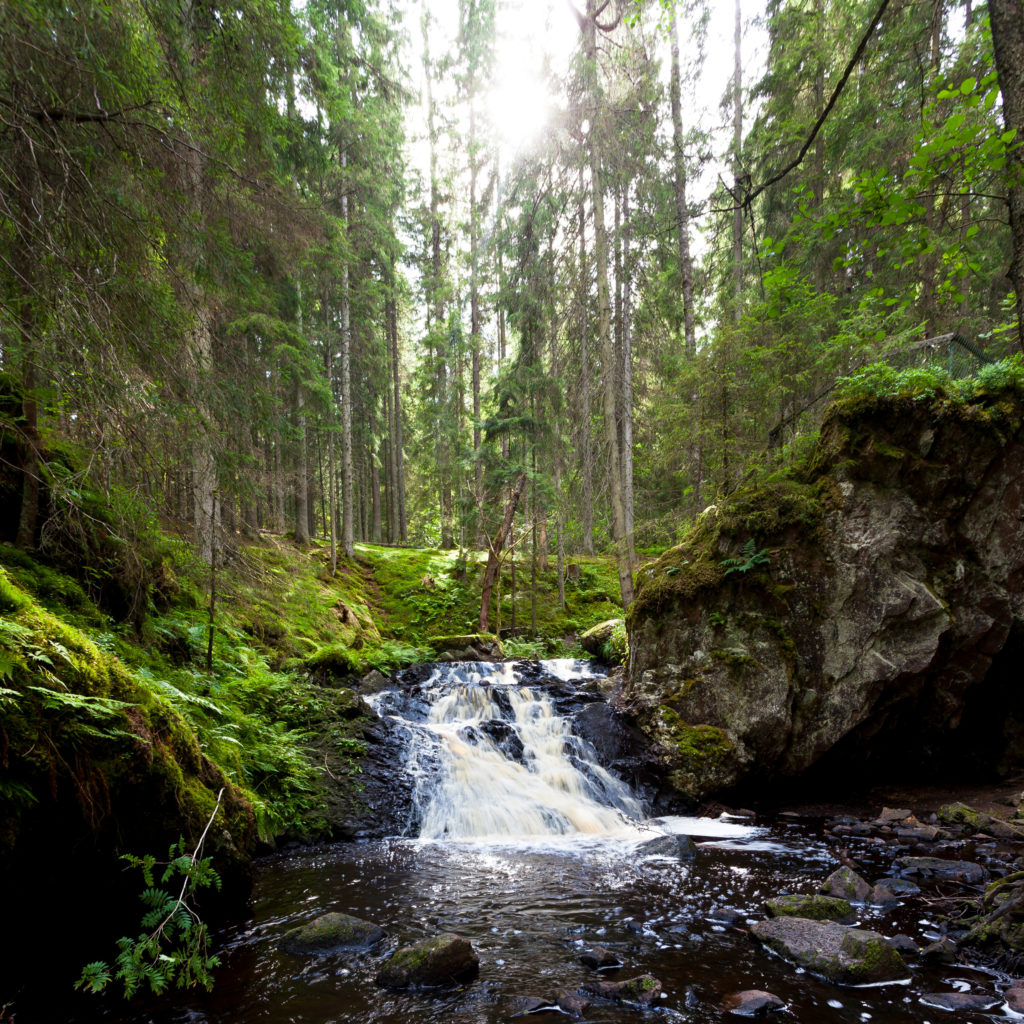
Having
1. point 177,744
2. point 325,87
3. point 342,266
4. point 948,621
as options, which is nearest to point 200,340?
point 325,87

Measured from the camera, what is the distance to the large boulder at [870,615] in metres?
7.46

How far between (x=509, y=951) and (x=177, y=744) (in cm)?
300

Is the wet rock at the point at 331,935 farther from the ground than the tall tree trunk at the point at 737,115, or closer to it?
closer to it

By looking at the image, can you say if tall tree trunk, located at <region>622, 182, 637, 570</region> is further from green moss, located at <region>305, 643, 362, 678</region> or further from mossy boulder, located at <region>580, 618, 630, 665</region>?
green moss, located at <region>305, 643, 362, 678</region>

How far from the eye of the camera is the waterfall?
23.4ft

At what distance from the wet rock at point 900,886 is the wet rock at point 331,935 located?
4.44m

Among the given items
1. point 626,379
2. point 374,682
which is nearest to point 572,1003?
point 374,682

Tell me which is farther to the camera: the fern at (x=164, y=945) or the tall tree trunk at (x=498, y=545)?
the tall tree trunk at (x=498, y=545)

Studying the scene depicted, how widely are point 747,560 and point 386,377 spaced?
53.3 feet

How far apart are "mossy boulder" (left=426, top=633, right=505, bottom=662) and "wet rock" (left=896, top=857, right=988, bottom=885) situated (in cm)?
916

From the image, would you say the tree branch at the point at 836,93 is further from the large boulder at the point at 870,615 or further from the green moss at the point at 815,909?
the large boulder at the point at 870,615

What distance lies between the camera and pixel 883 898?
180 inches

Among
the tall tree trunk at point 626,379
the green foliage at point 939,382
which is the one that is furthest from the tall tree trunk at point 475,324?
the green foliage at point 939,382

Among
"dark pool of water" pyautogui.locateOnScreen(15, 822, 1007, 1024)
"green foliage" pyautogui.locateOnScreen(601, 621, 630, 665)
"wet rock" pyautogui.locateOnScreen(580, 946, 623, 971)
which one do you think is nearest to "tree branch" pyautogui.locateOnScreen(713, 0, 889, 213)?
"dark pool of water" pyautogui.locateOnScreen(15, 822, 1007, 1024)
